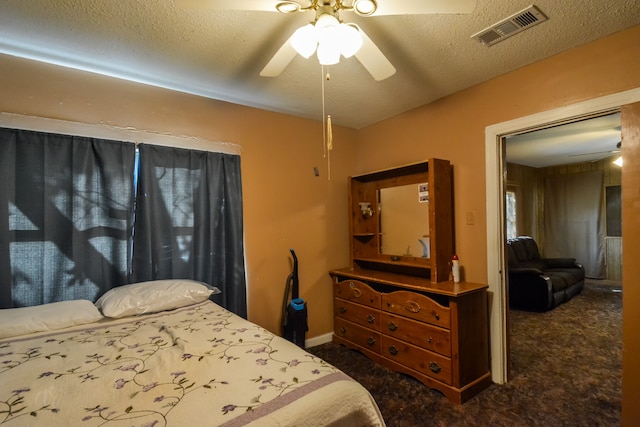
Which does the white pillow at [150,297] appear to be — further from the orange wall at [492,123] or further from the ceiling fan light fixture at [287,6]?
the orange wall at [492,123]

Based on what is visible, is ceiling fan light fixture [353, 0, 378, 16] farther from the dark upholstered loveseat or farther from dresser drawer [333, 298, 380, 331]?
the dark upholstered loveseat

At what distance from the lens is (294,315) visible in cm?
269

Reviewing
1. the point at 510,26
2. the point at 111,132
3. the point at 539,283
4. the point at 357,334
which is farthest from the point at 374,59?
the point at 539,283

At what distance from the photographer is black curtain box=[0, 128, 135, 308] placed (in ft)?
5.98

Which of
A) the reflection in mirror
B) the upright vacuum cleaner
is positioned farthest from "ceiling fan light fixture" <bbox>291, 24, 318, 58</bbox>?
the upright vacuum cleaner

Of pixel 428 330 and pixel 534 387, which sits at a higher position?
pixel 428 330

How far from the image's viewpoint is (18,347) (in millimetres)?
1397

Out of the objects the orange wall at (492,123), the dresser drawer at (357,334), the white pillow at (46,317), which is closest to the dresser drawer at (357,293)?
the dresser drawer at (357,334)

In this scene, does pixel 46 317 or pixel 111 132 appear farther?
pixel 111 132

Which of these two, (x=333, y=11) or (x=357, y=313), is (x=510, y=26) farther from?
(x=357, y=313)

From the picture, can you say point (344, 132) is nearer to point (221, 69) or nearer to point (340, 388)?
point (221, 69)

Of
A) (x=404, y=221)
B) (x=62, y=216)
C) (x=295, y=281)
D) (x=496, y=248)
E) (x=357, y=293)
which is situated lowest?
(x=357, y=293)

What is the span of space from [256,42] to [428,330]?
90.1 inches

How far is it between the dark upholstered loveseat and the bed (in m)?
4.05
